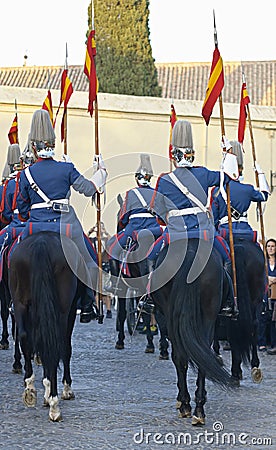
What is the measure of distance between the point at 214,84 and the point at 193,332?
2.98 metres

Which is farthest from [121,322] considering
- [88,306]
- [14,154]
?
[14,154]

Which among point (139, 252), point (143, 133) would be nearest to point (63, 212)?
point (139, 252)

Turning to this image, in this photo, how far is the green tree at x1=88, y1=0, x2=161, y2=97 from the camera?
27.7 meters

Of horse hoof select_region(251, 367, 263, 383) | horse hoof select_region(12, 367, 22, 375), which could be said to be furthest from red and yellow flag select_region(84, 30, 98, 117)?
horse hoof select_region(251, 367, 263, 383)

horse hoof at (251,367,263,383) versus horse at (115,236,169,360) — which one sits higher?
horse at (115,236,169,360)

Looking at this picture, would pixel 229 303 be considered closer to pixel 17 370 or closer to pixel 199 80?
pixel 17 370

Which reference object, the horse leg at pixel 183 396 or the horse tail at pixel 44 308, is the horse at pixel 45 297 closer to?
the horse tail at pixel 44 308

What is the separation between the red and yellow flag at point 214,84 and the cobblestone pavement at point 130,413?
8.68ft

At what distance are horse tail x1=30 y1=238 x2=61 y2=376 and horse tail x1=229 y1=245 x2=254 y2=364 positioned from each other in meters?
2.18

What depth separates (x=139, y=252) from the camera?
11.9 meters

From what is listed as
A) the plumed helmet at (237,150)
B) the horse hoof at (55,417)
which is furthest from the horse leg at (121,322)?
the horse hoof at (55,417)

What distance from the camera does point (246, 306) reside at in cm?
914

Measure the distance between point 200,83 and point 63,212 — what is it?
34.2m

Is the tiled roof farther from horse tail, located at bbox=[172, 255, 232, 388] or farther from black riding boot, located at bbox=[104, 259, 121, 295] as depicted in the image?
horse tail, located at bbox=[172, 255, 232, 388]
